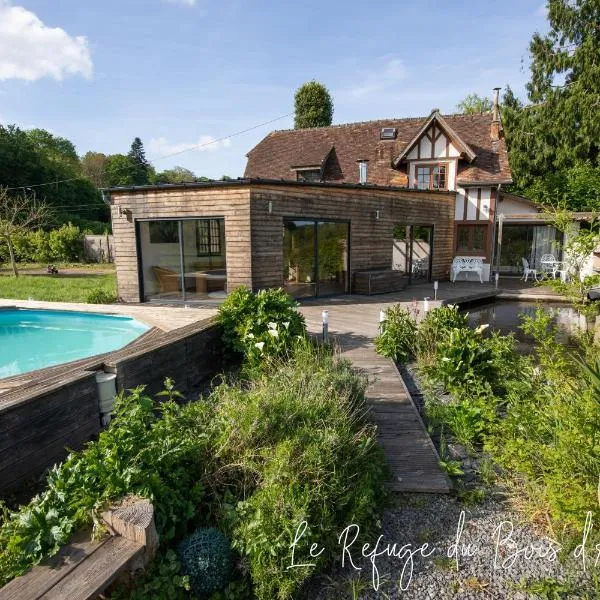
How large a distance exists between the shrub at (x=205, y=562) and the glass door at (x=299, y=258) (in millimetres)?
7920

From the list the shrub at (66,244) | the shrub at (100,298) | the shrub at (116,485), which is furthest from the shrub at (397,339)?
the shrub at (66,244)

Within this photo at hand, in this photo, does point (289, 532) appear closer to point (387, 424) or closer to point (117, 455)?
point (117, 455)

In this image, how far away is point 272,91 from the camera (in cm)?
1727

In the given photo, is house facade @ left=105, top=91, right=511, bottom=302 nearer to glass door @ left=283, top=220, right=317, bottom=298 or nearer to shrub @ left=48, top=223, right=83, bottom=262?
glass door @ left=283, top=220, right=317, bottom=298

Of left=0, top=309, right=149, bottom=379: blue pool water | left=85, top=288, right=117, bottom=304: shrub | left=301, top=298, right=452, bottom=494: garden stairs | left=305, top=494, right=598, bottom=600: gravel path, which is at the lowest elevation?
left=0, top=309, right=149, bottom=379: blue pool water

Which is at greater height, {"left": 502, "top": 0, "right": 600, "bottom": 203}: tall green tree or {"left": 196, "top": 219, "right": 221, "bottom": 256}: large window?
{"left": 502, "top": 0, "right": 600, "bottom": 203}: tall green tree

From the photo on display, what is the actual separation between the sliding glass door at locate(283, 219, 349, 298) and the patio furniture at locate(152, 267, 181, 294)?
269 cm

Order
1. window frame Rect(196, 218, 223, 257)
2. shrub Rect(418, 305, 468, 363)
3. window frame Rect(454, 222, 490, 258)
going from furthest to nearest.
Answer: window frame Rect(454, 222, 490, 258) → window frame Rect(196, 218, 223, 257) → shrub Rect(418, 305, 468, 363)

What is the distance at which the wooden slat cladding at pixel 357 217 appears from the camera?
9.58 m

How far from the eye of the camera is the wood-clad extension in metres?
9.40

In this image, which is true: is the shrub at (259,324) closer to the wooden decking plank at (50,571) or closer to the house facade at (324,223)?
the wooden decking plank at (50,571)

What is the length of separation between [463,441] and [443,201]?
12.4m

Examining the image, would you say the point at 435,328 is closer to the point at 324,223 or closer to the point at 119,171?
the point at 324,223

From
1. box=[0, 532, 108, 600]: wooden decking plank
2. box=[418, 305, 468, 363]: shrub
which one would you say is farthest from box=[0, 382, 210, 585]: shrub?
box=[418, 305, 468, 363]: shrub
